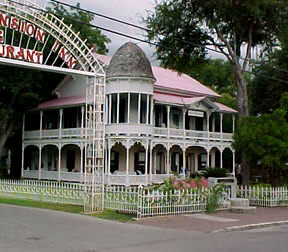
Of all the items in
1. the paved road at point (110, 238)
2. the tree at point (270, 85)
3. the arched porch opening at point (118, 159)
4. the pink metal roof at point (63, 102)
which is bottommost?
the paved road at point (110, 238)

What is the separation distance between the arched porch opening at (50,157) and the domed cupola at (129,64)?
1047cm

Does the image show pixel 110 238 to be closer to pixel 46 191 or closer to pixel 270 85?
pixel 46 191

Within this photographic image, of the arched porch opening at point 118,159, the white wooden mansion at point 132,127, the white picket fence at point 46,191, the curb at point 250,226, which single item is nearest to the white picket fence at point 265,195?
the curb at point 250,226

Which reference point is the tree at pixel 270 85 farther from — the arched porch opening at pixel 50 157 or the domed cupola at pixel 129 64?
the arched porch opening at pixel 50 157

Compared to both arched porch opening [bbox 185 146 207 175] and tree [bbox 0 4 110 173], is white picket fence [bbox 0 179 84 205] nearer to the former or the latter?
tree [bbox 0 4 110 173]

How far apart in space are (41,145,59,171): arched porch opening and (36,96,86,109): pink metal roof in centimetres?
381

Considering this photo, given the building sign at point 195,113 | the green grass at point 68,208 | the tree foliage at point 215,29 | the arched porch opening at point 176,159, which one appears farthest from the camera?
the arched porch opening at point 176,159

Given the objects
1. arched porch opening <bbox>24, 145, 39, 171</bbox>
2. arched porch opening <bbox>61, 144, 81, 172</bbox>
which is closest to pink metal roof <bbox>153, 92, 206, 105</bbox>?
arched porch opening <bbox>61, 144, 81, 172</bbox>

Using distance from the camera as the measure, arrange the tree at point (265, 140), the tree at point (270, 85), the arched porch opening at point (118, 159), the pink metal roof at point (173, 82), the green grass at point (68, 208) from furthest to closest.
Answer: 1. the pink metal roof at point (173, 82)
2. the tree at point (270, 85)
3. the arched porch opening at point (118, 159)
4. the tree at point (265, 140)
5. the green grass at point (68, 208)

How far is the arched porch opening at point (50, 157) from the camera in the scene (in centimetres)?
4319

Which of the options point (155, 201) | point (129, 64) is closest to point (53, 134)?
point (129, 64)

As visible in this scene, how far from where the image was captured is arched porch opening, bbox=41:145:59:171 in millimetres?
43188

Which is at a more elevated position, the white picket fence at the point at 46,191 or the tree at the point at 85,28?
the tree at the point at 85,28

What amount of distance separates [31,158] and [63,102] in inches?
357
